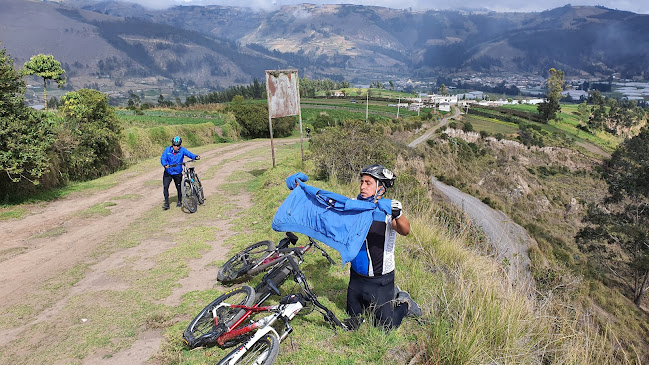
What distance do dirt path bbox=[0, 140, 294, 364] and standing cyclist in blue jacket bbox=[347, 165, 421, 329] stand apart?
2616 millimetres

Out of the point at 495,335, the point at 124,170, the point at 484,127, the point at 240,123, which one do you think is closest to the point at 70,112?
the point at 124,170

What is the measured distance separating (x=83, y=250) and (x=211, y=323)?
4.73 m

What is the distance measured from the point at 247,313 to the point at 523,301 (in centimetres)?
351

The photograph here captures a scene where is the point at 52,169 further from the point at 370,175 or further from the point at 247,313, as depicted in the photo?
the point at 370,175

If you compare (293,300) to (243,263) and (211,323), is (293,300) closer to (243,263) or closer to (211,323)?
(211,323)

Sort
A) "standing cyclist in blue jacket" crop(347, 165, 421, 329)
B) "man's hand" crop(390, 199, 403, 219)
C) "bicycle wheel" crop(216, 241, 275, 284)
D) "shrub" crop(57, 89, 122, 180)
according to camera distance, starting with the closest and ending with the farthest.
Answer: "man's hand" crop(390, 199, 403, 219), "standing cyclist in blue jacket" crop(347, 165, 421, 329), "bicycle wheel" crop(216, 241, 275, 284), "shrub" crop(57, 89, 122, 180)

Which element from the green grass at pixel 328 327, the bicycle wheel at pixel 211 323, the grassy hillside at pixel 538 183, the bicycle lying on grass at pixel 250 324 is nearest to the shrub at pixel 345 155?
the green grass at pixel 328 327

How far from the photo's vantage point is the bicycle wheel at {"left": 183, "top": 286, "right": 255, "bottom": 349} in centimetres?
421

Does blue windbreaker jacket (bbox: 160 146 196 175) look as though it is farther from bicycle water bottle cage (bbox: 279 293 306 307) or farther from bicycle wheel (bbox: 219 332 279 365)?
bicycle wheel (bbox: 219 332 279 365)

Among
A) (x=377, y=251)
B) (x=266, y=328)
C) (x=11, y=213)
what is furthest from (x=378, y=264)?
(x=11, y=213)

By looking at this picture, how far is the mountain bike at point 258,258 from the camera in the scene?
17.4 feet

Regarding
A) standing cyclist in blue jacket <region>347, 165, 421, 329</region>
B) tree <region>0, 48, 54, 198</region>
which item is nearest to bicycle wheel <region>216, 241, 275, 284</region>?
standing cyclist in blue jacket <region>347, 165, 421, 329</region>

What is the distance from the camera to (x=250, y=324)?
13.6 ft

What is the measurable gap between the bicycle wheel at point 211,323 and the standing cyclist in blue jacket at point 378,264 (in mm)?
1409
